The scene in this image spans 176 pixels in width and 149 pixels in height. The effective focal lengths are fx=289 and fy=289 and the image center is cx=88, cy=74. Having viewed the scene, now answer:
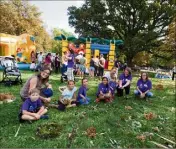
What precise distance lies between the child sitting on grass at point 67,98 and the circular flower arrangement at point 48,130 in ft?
5.51

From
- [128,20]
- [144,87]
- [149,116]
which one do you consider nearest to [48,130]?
[149,116]

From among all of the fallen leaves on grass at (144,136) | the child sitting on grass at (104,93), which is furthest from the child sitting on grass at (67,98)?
the fallen leaves on grass at (144,136)

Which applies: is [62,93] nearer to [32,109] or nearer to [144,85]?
[32,109]

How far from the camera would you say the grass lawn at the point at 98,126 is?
214 inches

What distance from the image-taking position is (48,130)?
594cm

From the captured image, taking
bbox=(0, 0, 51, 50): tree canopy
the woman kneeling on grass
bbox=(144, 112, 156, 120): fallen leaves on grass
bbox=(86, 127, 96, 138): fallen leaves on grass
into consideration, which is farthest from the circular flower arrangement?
bbox=(0, 0, 51, 50): tree canopy

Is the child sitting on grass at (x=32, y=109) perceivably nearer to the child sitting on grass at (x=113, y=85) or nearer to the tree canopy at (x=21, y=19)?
the child sitting on grass at (x=113, y=85)

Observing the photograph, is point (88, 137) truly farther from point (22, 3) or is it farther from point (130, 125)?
point (22, 3)

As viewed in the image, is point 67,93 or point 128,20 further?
point 128,20

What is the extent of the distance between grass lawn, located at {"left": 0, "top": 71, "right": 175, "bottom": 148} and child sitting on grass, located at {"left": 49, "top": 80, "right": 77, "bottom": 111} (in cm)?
19

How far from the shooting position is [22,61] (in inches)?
1136

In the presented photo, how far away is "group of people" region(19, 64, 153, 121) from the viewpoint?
21.8 feet

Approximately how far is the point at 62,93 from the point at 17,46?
73.0 ft

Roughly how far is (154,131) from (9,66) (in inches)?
341
